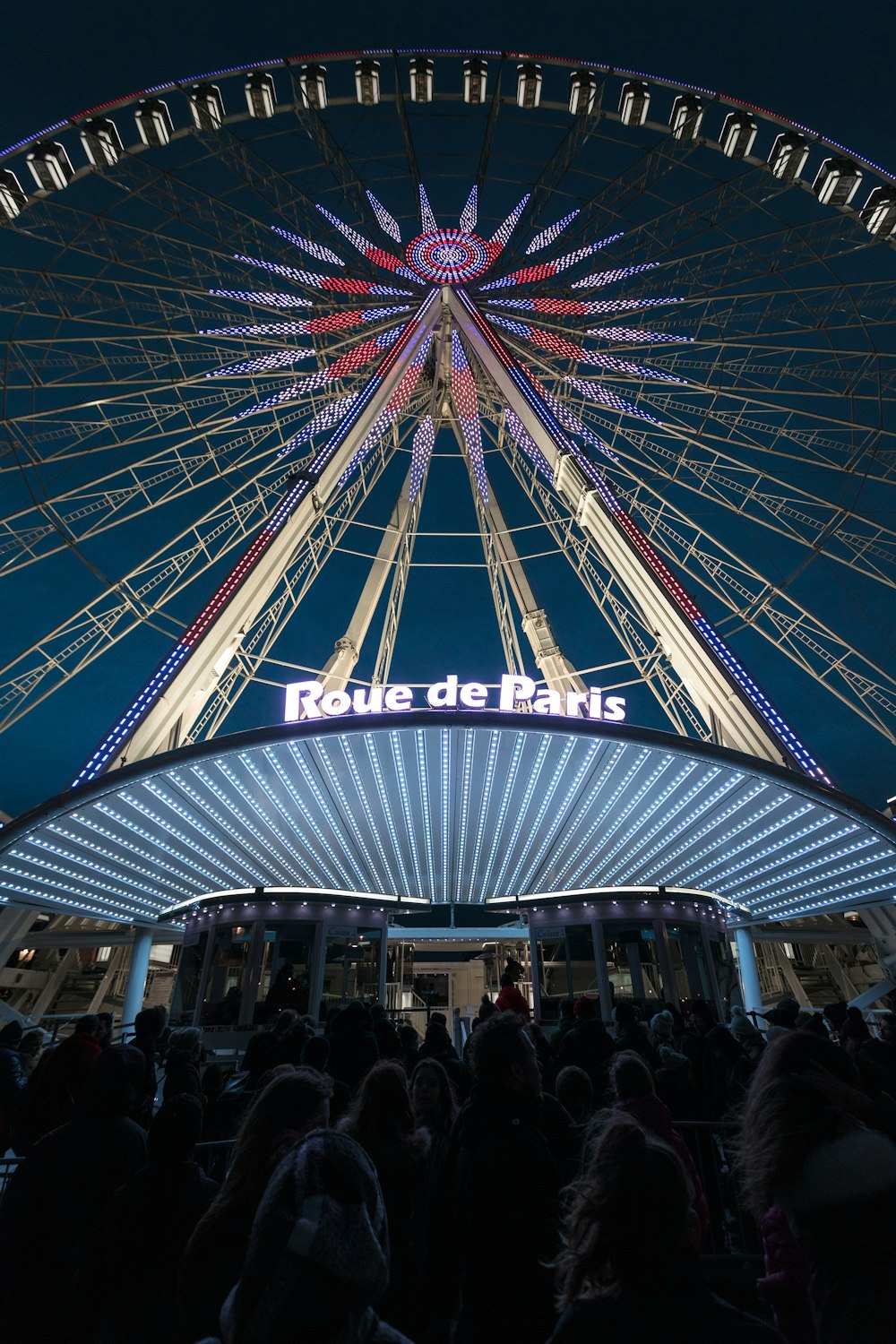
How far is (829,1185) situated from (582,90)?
2245 centimetres

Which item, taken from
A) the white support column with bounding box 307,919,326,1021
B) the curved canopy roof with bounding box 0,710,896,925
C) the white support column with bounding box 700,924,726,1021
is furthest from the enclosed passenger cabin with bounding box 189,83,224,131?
the white support column with bounding box 700,924,726,1021

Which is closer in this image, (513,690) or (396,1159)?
(396,1159)

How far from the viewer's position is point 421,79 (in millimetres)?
18250

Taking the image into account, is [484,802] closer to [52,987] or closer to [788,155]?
[788,155]

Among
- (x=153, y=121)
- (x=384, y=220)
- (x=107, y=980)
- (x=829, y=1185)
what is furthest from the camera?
(x=107, y=980)

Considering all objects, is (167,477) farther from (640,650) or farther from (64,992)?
(64,992)

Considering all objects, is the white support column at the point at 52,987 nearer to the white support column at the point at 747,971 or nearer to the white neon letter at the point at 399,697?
the white support column at the point at 747,971

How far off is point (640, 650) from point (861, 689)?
6331 mm

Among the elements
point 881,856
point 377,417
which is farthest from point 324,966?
point 377,417

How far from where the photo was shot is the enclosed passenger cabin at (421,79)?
18109 millimetres

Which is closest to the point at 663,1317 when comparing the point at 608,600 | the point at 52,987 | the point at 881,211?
the point at 608,600

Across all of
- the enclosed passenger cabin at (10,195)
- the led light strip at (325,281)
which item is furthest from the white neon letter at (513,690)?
the enclosed passenger cabin at (10,195)

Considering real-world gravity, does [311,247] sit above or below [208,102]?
above

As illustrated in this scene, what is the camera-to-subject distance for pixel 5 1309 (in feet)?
10.7
